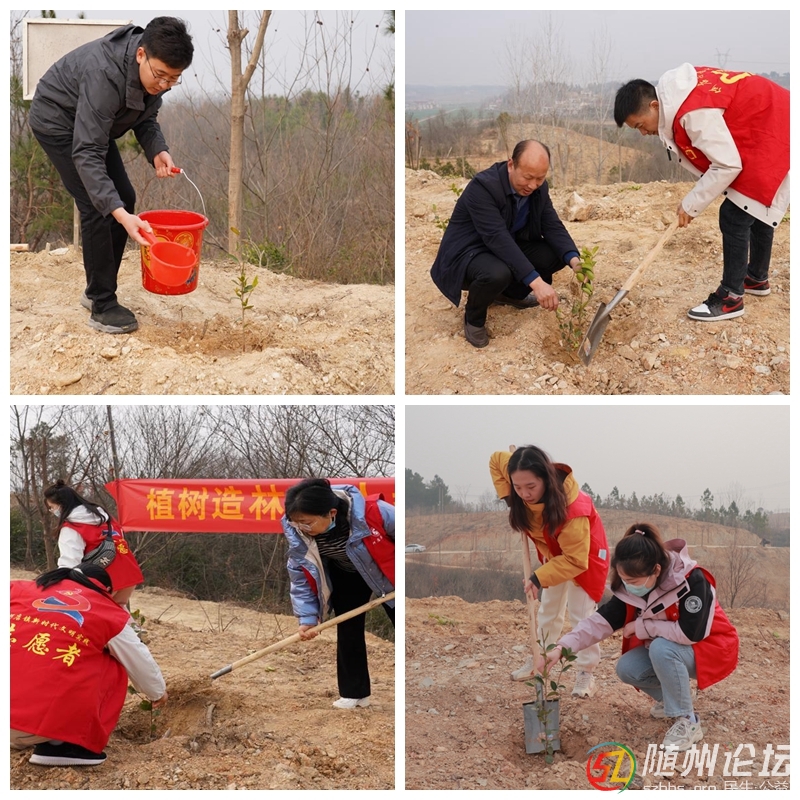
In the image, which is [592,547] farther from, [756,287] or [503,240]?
[756,287]

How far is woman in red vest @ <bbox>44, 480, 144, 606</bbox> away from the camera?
14.1 feet

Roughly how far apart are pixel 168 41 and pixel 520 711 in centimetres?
342

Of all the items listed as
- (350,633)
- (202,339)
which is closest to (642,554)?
(350,633)

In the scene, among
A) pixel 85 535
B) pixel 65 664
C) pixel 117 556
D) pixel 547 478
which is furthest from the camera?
pixel 117 556

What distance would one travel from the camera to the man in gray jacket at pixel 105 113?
358cm

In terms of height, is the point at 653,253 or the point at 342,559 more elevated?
the point at 653,253

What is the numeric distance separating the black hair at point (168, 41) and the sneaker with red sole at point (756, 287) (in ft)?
10.4

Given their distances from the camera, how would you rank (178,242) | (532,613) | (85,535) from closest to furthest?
(532,613) → (178,242) → (85,535)

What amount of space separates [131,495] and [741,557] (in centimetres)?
356

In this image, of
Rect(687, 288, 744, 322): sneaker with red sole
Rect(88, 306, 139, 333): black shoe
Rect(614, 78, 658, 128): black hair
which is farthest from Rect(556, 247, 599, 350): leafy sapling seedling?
Rect(88, 306, 139, 333): black shoe

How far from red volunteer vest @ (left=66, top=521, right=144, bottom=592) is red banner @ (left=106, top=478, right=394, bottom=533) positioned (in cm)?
13

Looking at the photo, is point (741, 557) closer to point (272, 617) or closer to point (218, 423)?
point (272, 617)

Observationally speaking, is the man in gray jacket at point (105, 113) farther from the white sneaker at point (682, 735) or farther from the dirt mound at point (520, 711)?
the white sneaker at point (682, 735)

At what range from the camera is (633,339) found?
4254 mm
